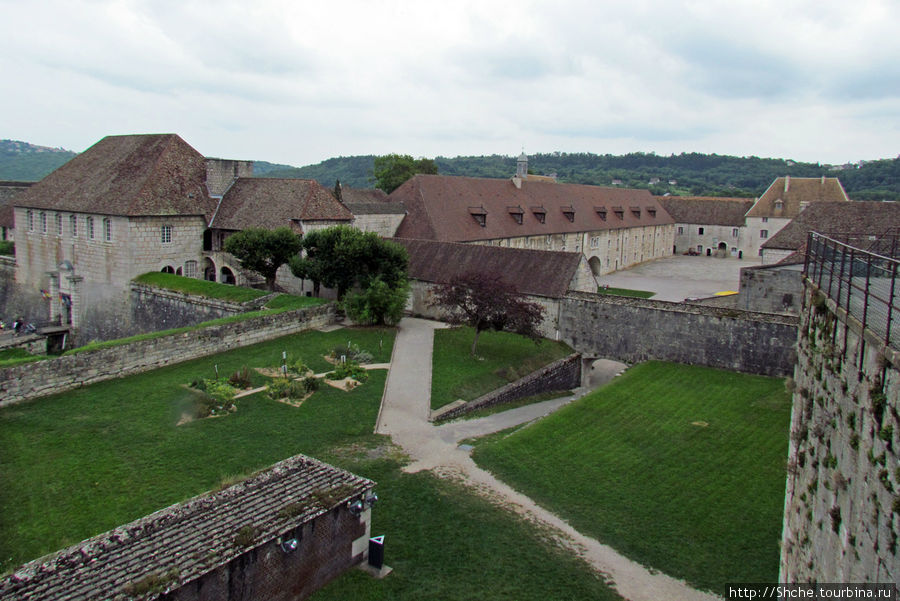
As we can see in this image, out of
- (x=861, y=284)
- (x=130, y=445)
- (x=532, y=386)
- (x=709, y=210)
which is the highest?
(x=709, y=210)

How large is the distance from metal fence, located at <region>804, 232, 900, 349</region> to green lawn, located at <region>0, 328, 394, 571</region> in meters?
11.3

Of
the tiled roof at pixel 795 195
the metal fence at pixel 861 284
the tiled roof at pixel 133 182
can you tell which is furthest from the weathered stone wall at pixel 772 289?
the tiled roof at pixel 795 195

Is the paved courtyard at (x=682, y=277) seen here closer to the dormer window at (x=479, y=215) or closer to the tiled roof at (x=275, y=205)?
the dormer window at (x=479, y=215)

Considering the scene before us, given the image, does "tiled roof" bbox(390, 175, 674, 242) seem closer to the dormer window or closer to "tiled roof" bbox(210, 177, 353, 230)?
the dormer window

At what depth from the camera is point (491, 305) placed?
24.5 meters

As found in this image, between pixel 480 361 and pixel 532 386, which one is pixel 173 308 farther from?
pixel 532 386

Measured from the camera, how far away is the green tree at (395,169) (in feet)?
216

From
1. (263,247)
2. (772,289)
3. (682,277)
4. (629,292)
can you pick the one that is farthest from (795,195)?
(263,247)

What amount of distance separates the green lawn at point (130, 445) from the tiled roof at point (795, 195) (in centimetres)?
5299

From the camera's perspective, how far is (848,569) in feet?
20.6

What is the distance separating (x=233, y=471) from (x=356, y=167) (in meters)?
148

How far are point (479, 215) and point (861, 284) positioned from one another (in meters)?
34.0

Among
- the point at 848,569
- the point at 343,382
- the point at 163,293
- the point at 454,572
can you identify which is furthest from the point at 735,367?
the point at 163,293

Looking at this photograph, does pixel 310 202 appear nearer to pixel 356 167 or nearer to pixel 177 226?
pixel 177 226
